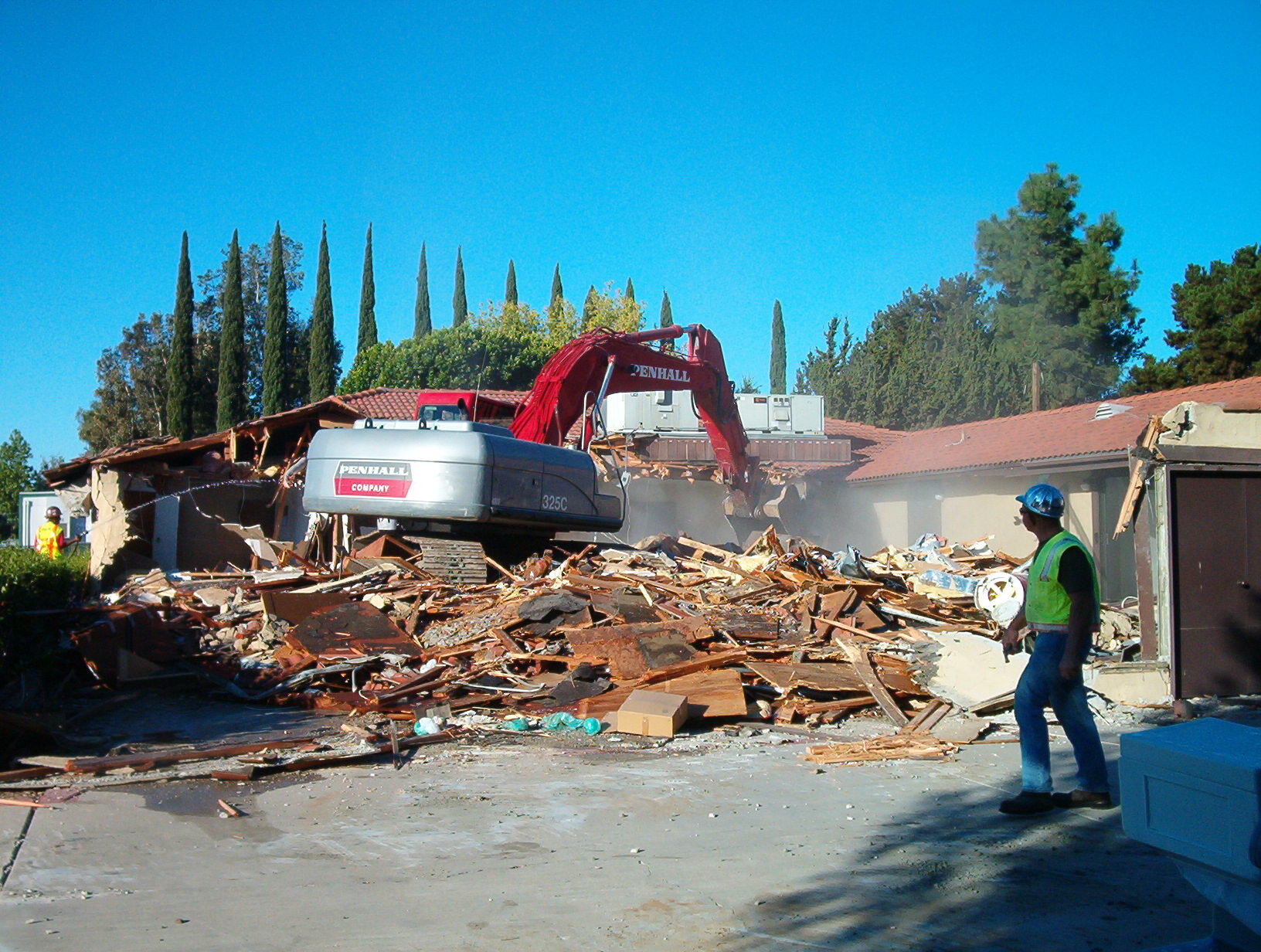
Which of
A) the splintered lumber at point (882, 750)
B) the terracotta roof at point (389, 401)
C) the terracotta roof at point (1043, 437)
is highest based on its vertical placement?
the terracotta roof at point (389, 401)

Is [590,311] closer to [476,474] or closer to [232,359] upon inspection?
[232,359]

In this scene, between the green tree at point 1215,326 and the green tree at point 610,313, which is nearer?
the green tree at point 1215,326

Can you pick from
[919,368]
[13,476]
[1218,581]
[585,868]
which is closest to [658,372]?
[1218,581]

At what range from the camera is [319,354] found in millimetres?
48500

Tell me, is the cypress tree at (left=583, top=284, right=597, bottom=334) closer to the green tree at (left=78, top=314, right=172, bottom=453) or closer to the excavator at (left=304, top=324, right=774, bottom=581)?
the green tree at (left=78, top=314, right=172, bottom=453)

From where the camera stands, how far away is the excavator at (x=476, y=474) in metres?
11.5

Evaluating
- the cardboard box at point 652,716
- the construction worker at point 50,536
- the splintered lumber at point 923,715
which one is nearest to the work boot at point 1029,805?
the splintered lumber at point 923,715

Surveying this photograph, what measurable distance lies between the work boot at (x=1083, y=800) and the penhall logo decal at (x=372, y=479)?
7.77 metres

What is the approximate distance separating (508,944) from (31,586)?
7830 mm

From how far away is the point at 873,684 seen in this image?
8805 mm

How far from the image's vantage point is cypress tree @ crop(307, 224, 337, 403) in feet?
158

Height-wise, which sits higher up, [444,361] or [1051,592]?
[444,361]

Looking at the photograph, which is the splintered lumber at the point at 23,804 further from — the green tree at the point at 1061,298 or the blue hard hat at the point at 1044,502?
the green tree at the point at 1061,298

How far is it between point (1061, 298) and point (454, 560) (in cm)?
3400
